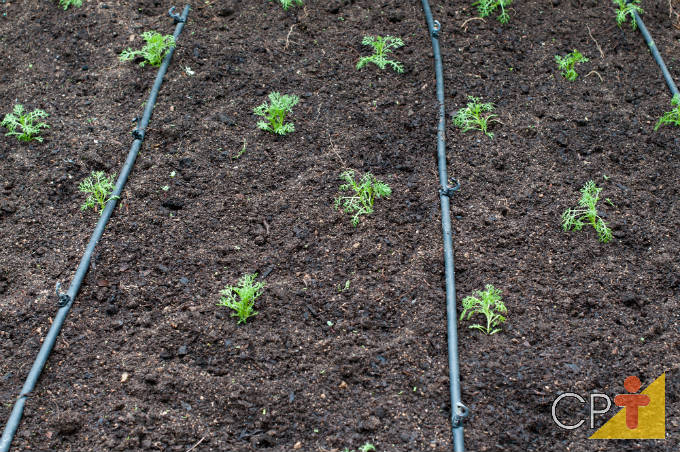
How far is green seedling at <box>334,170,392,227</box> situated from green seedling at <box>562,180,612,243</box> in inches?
40.6

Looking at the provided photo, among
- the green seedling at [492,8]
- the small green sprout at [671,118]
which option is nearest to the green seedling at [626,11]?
the green seedling at [492,8]

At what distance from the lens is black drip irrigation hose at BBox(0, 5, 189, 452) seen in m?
2.58

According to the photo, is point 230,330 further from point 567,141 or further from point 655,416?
point 567,141

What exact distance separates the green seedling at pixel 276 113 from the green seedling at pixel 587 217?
1.79m

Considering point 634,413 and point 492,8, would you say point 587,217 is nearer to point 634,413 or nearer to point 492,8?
point 634,413

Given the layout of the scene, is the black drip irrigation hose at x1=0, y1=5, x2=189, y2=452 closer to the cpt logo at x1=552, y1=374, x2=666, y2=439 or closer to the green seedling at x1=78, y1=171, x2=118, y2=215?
the green seedling at x1=78, y1=171, x2=118, y2=215

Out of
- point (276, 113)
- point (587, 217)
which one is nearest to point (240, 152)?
point (276, 113)

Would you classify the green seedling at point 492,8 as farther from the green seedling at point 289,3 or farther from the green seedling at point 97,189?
the green seedling at point 97,189

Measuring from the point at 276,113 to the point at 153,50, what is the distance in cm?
113

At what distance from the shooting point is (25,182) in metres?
3.54

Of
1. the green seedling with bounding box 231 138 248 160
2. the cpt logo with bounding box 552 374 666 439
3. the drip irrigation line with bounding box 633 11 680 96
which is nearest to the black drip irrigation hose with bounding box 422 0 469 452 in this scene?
the cpt logo with bounding box 552 374 666 439

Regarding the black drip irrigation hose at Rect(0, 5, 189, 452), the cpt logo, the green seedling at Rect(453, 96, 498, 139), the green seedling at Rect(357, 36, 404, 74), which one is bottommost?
the black drip irrigation hose at Rect(0, 5, 189, 452)

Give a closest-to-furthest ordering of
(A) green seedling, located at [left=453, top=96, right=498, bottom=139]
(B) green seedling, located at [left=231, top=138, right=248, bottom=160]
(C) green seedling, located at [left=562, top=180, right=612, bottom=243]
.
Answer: (C) green seedling, located at [left=562, top=180, right=612, bottom=243] < (B) green seedling, located at [left=231, top=138, right=248, bottom=160] < (A) green seedling, located at [left=453, top=96, right=498, bottom=139]

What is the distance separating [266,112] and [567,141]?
77.9 inches
